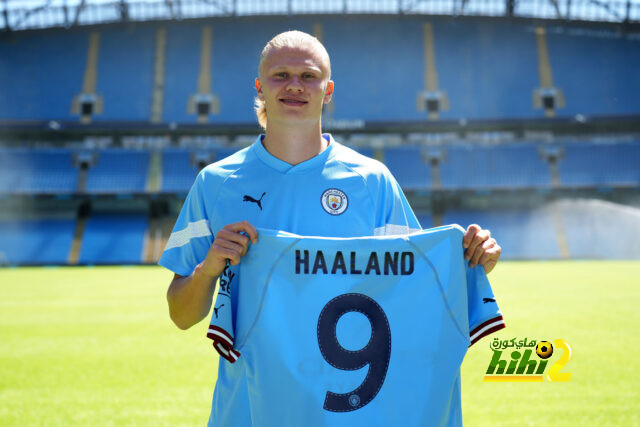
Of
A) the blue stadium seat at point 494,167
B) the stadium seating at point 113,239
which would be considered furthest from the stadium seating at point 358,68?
the stadium seating at point 113,239

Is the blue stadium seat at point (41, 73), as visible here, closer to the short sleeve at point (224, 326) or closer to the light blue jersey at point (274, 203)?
the light blue jersey at point (274, 203)

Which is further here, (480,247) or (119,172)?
(119,172)

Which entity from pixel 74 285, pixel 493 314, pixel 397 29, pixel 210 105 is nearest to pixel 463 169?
pixel 397 29

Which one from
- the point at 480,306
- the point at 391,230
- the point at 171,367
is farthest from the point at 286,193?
the point at 171,367

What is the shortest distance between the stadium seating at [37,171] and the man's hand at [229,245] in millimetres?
33972

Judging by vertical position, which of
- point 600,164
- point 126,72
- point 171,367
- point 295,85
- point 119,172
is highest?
point 126,72

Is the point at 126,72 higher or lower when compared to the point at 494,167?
higher

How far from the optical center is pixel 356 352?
2025mm

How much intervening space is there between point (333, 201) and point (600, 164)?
3585cm

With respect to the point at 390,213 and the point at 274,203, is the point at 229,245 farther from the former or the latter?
the point at 390,213

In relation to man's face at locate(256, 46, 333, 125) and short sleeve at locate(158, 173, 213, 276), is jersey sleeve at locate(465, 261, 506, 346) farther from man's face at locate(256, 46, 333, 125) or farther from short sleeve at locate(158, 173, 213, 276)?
short sleeve at locate(158, 173, 213, 276)

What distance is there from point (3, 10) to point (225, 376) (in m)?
39.5

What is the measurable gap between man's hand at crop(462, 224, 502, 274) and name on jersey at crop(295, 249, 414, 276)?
0.21m

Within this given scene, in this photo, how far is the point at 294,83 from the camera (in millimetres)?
2047
